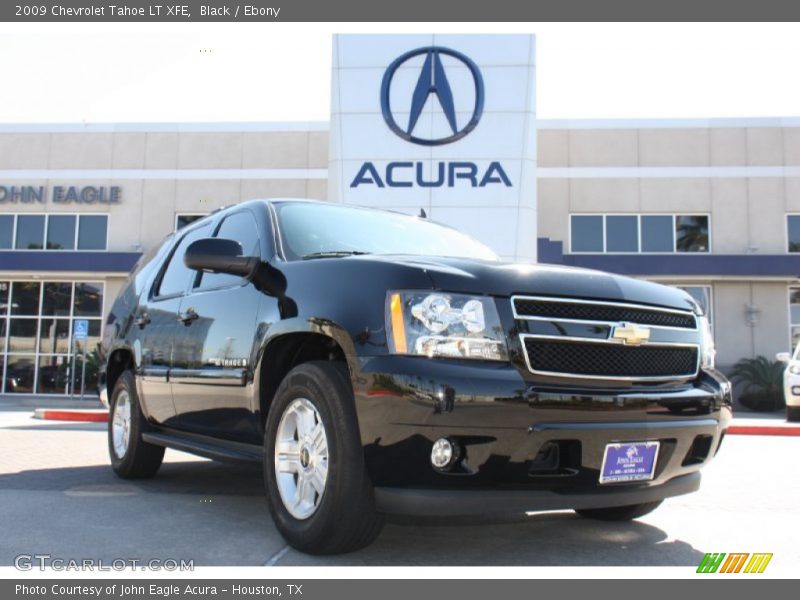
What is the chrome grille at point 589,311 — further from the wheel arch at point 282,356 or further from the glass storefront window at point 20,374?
the glass storefront window at point 20,374

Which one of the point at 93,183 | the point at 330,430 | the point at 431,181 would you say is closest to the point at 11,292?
the point at 93,183

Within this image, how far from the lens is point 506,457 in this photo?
313cm

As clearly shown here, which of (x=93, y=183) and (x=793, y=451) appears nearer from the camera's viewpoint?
(x=793, y=451)

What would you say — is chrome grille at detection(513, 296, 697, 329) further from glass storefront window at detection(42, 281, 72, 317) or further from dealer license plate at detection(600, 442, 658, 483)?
glass storefront window at detection(42, 281, 72, 317)

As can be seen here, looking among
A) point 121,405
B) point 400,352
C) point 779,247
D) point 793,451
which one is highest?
point 779,247

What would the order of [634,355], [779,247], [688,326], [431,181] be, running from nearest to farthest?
[634,355]
[688,326]
[431,181]
[779,247]

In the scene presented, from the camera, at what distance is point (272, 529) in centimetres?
417

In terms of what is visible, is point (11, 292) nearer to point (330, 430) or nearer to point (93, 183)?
point (93, 183)

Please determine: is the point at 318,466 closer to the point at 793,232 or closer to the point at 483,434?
the point at 483,434

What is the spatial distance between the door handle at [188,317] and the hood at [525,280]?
1574mm

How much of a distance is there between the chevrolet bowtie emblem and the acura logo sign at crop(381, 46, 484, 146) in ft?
53.3

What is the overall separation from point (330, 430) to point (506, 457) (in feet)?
2.46

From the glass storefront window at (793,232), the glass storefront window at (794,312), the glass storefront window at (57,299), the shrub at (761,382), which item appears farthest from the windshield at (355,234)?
the glass storefront window at (57,299)

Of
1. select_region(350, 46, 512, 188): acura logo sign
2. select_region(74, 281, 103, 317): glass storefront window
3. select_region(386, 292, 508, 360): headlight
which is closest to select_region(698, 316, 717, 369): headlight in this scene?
select_region(386, 292, 508, 360): headlight
